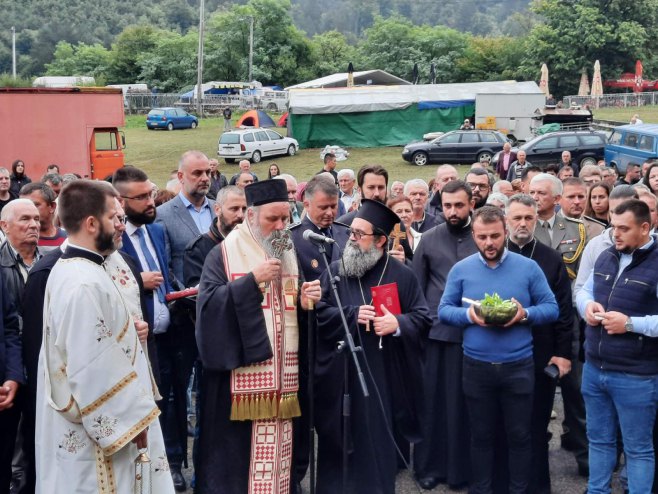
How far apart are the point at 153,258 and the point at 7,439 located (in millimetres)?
1515

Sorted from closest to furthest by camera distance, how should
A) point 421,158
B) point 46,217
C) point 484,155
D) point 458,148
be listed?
point 46,217 → point 484,155 → point 458,148 → point 421,158

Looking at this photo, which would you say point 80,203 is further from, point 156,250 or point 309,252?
point 309,252

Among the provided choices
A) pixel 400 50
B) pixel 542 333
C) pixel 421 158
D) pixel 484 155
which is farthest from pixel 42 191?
pixel 400 50

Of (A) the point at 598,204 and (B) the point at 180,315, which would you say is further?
(A) the point at 598,204

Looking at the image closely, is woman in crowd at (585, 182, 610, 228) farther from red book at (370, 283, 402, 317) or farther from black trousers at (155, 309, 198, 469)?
black trousers at (155, 309, 198, 469)

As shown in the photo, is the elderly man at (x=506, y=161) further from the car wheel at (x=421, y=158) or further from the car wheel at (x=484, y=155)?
the car wheel at (x=421, y=158)

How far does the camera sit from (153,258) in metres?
5.99

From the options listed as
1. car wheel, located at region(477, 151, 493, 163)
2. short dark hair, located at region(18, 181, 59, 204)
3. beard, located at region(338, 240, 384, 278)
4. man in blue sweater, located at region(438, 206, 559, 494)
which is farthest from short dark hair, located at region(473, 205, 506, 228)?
car wheel, located at region(477, 151, 493, 163)

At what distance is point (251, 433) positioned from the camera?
5.33 metres

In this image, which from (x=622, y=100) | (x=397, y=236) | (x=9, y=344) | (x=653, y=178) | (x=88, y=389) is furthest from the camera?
(x=622, y=100)

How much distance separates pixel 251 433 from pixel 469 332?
1.59 m

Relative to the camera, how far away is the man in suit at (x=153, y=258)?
581cm

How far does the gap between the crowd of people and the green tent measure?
29743 millimetres

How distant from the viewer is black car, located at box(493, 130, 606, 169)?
85.5ft
